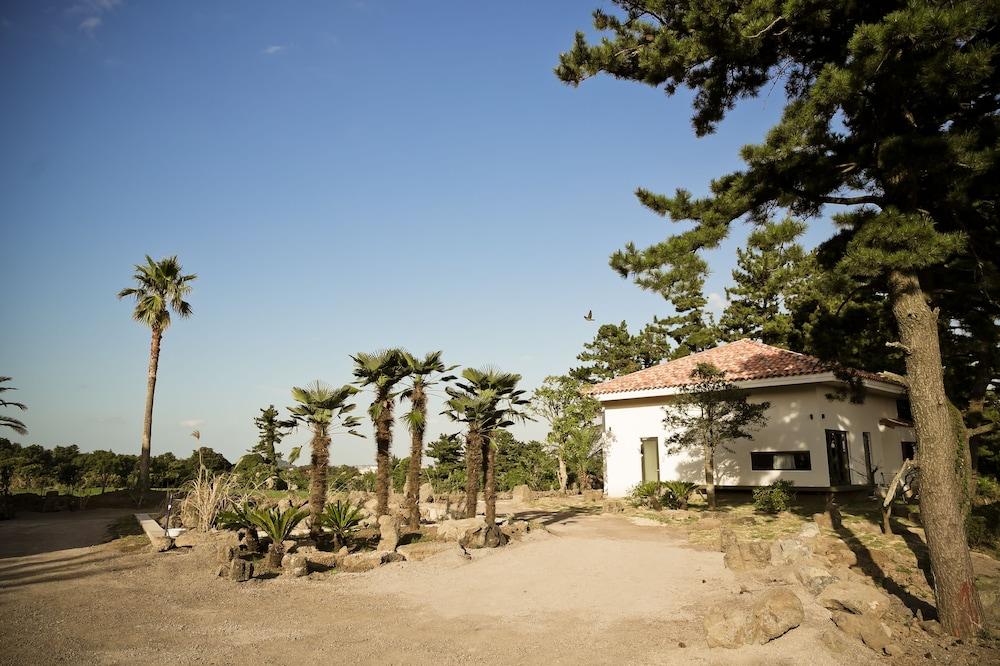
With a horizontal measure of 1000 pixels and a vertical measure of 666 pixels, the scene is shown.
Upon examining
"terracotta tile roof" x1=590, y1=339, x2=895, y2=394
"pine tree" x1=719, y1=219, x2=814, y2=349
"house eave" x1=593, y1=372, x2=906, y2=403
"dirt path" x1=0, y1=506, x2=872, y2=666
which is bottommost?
"dirt path" x1=0, y1=506, x2=872, y2=666

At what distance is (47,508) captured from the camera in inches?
800

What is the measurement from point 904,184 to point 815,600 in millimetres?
6162

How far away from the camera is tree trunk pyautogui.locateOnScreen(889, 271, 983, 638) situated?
700 centimetres

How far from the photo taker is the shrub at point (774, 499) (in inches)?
634

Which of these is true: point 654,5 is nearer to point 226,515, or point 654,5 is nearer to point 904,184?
point 904,184

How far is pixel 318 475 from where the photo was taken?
13742 mm

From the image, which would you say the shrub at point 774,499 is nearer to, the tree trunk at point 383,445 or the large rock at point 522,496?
the large rock at point 522,496

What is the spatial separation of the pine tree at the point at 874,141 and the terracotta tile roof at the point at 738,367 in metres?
9.51

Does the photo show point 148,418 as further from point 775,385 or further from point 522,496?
point 775,385

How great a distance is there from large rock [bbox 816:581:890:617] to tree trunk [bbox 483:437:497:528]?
742cm

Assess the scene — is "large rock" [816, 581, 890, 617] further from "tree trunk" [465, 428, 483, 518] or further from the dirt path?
"tree trunk" [465, 428, 483, 518]

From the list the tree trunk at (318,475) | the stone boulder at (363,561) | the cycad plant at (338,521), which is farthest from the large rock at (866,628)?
the tree trunk at (318,475)

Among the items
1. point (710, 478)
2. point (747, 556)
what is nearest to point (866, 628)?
point (747, 556)

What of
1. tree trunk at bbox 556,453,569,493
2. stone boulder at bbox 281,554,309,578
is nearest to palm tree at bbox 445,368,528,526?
stone boulder at bbox 281,554,309,578
